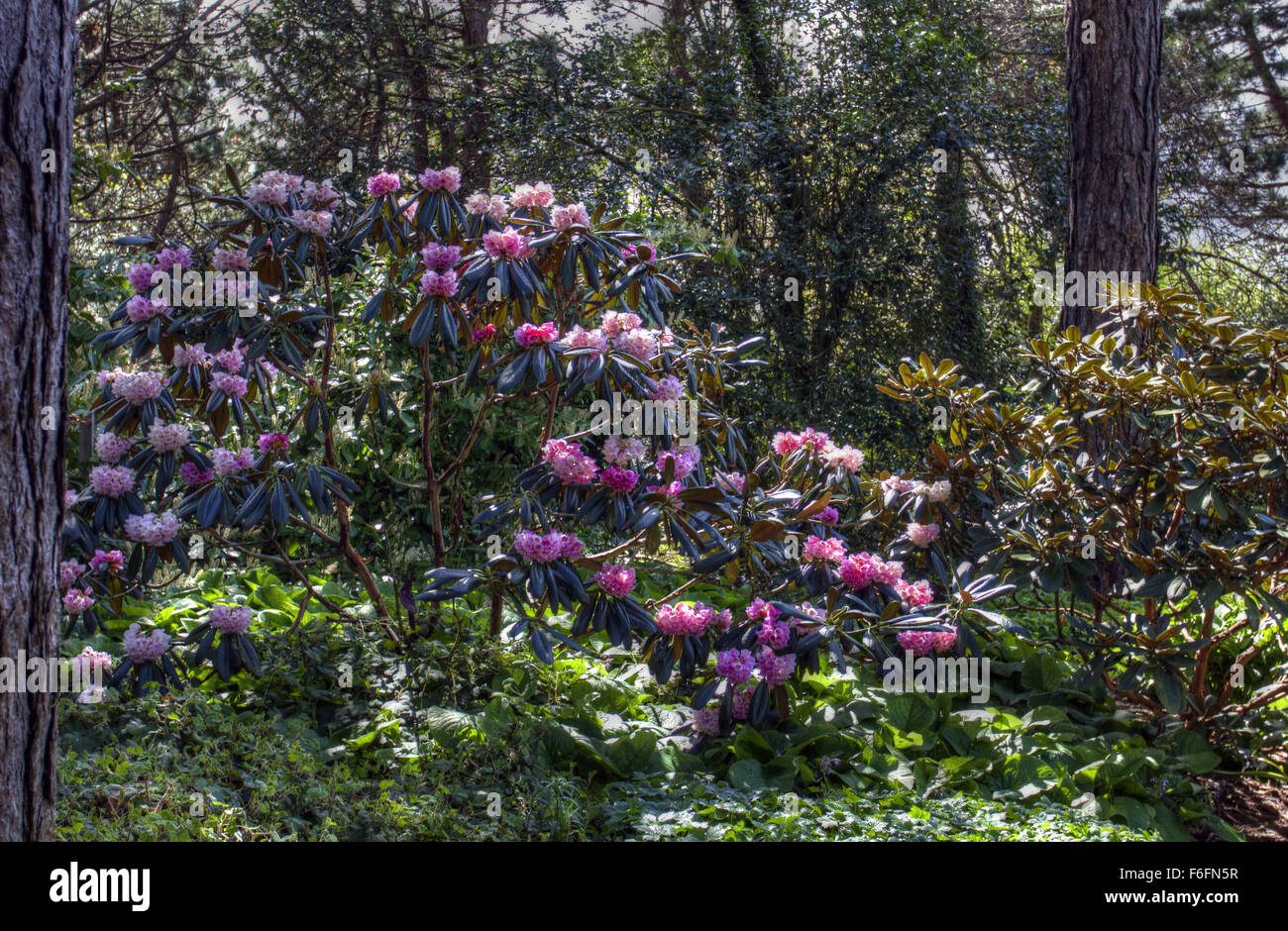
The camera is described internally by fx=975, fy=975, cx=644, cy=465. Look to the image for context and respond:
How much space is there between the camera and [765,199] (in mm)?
6246

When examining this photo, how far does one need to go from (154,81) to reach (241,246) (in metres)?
6.35

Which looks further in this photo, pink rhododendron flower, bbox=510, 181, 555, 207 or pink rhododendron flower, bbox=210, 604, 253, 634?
pink rhododendron flower, bbox=510, 181, 555, 207

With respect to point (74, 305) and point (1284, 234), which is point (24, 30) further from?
→ point (1284, 234)

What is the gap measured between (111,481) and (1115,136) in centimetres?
417

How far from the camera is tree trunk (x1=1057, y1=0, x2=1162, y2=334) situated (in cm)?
427

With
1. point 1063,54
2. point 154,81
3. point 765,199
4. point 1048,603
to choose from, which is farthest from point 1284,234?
point 154,81

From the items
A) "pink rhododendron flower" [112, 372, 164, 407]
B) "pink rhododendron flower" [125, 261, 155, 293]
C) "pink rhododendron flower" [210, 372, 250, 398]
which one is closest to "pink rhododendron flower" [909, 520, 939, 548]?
"pink rhododendron flower" [210, 372, 250, 398]

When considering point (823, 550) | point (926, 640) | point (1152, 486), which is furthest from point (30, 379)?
point (1152, 486)

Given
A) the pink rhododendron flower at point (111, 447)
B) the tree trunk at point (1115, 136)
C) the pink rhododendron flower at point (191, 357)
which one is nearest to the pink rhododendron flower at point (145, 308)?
the pink rhododendron flower at point (191, 357)

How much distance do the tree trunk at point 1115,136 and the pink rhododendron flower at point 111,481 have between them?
3.77m

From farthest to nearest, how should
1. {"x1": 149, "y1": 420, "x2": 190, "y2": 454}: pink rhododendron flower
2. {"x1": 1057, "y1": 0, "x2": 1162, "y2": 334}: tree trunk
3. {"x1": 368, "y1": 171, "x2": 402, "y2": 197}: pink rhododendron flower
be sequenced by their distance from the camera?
{"x1": 1057, "y1": 0, "x2": 1162, "y2": 334}: tree trunk < {"x1": 368, "y1": 171, "x2": 402, "y2": 197}: pink rhododendron flower < {"x1": 149, "y1": 420, "x2": 190, "y2": 454}: pink rhododendron flower

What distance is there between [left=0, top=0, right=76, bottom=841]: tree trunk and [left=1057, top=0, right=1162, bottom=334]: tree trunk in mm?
3954

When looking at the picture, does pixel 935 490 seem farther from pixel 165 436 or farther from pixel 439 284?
pixel 165 436

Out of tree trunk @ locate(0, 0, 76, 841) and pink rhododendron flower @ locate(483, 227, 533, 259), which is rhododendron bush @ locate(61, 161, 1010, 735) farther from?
tree trunk @ locate(0, 0, 76, 841)
